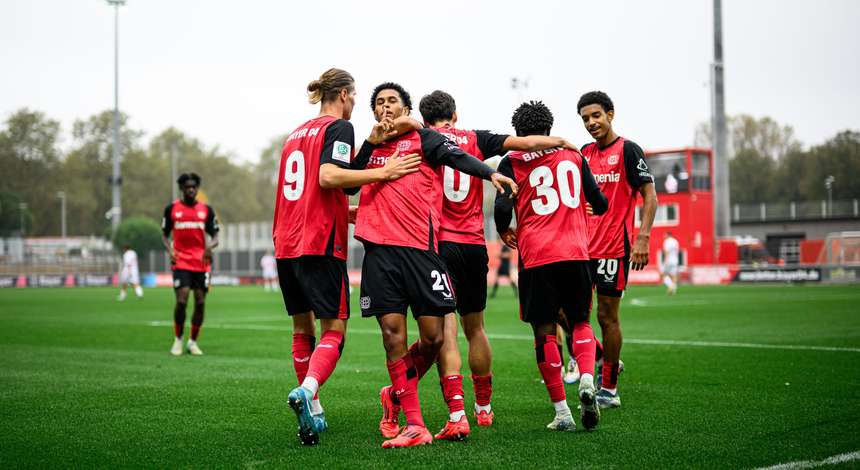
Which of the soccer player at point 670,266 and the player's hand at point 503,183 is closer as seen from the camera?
the player's hand at point 503,183

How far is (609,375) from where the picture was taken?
6840 millimetres

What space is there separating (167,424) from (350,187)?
214cm

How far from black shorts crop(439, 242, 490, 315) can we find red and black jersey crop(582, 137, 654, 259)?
1.37m

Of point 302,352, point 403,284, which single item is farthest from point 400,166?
point 302,352

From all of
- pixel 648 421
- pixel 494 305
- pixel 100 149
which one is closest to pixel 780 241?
pixel 494 305

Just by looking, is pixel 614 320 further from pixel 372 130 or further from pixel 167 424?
pixel 167 424

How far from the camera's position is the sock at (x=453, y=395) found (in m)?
5.38

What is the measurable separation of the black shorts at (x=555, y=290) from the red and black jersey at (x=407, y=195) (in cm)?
92

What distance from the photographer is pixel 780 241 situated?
74750 millimetres

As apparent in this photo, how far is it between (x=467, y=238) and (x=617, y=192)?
1670 mm

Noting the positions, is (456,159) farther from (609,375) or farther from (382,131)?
(609,375)

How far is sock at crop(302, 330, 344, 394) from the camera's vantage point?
549 centimetres

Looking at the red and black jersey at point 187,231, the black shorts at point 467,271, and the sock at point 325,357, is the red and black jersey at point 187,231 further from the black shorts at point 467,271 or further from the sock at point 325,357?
the sock at point 325,357

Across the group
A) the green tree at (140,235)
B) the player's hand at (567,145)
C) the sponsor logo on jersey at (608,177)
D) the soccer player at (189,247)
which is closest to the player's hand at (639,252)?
the sponsor logo on jersey at (608,177)
